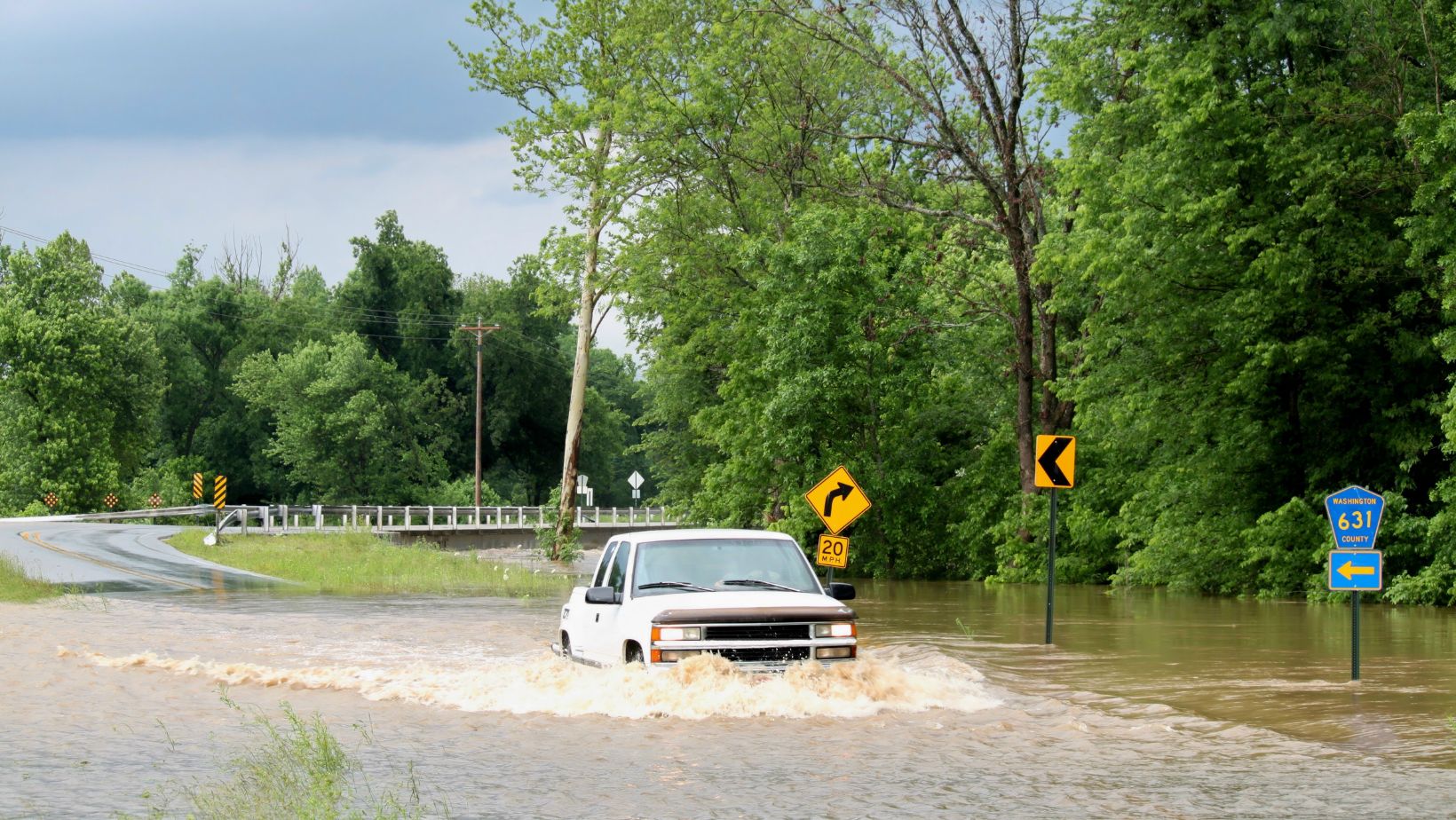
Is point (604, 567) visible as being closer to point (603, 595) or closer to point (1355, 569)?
point (603, 595)

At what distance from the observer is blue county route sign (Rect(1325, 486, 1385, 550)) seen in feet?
46.0

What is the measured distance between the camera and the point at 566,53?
46781 mm

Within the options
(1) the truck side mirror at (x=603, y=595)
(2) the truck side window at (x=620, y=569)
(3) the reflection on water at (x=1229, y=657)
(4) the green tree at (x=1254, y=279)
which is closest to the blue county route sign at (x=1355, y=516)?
(3) the reflection on water at (x=1229, y=657)

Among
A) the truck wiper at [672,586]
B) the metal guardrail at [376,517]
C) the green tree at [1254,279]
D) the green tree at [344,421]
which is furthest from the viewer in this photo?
the green tree at [344,421]

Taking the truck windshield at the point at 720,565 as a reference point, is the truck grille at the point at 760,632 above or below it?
below

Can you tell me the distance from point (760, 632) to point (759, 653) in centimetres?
17

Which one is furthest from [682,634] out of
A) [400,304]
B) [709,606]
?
[400,304]

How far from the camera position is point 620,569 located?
13.8 meters

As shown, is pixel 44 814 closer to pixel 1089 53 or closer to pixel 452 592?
pixel 452 592

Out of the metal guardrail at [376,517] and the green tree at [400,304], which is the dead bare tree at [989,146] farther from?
the green tree at [400,304]

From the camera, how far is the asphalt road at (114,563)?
1225 inches

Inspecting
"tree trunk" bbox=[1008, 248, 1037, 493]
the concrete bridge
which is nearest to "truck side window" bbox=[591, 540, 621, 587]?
"tree trunk" bbox=[1008, 248, 1037, 493]

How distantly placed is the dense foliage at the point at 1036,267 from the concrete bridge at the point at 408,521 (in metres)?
10.9

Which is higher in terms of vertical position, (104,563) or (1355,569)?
(1355,569)
